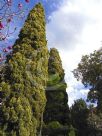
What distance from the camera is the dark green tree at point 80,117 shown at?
1508 inches

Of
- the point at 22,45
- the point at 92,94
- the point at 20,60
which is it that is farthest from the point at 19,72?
the point at 92,94

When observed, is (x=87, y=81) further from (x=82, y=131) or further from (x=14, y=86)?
(x=14, y=86)

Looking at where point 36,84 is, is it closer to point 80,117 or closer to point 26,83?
point 26,83

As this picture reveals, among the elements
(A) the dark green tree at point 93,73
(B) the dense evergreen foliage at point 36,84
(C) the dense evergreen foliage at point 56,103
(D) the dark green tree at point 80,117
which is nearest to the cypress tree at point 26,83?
(B) the dense evergreen foliage at point 36,84

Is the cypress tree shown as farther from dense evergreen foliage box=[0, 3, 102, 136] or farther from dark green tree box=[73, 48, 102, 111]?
dark green tree box=[73, 48, 102, 111]

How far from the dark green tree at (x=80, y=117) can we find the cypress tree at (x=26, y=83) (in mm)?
14852

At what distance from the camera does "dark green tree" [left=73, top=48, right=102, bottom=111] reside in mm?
32344

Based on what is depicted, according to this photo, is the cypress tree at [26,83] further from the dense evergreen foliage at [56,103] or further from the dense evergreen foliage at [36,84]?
the dense evergreen foliage at [56,103]

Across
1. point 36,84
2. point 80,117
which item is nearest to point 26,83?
point 36,84

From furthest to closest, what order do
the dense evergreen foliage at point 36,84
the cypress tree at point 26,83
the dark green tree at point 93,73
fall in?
the dark green tree at point 93,73, the dense evergreen foliage at point 36,84, the cypress tree at point 26,83

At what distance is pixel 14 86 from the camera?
808 inches

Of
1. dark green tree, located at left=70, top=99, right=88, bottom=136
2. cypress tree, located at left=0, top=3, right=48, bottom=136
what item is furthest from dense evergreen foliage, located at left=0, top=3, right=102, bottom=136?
dark green tree, located at left=70, top=99, right=88, bottom=136

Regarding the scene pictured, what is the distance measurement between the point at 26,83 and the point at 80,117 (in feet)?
64.5

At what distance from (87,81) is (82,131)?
21.8 ft
